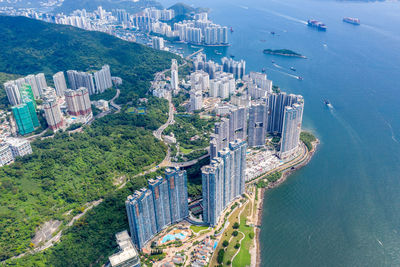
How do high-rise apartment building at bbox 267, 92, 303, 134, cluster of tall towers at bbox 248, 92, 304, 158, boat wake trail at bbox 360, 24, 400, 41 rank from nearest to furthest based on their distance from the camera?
cluster of tall towers at bbox 248, 92, 304, 158 → high-rise apartment building at bbox 267, 92, 303, 134 → boat wake trail at bbox 360, 24, 400, 41

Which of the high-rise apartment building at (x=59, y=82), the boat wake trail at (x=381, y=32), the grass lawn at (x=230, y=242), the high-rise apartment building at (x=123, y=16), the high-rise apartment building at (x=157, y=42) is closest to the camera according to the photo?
the grass lawn at (x=230, y=242)

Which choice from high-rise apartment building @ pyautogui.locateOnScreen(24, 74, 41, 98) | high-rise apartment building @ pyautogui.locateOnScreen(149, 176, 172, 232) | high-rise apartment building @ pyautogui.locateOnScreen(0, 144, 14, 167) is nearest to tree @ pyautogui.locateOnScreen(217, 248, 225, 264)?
high-rise apartment building @ pyautogui.locateOnScreen(149, 176, 172, 232)

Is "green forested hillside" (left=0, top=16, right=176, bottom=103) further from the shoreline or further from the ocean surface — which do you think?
the shoreline

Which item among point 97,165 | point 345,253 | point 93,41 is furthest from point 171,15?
point 345,253

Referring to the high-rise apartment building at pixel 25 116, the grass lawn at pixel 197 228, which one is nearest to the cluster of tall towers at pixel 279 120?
the grass lawn at pixel 197 228

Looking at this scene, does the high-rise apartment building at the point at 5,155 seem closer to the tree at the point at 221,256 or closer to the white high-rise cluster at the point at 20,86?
the white high-rise cluster at the point at 20,86

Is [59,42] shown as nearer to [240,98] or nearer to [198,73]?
[198,73]
